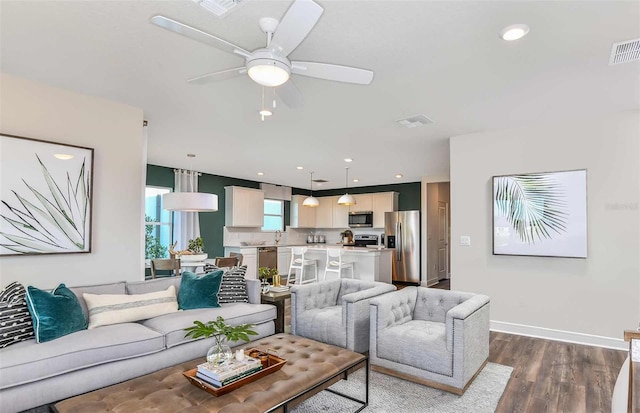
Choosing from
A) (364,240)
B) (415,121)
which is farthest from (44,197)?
(364,240)

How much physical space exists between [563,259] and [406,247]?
454cm

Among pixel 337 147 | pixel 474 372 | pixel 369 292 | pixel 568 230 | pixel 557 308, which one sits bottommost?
pixel 474 372

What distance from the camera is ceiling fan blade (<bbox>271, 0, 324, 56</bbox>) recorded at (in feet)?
5.44

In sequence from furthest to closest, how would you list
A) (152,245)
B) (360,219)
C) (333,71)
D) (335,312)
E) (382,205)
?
(360,219)
(382,205)
(152,245)
(335,312)
(333,71)

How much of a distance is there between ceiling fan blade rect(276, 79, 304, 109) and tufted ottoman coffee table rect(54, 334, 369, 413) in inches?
71.8

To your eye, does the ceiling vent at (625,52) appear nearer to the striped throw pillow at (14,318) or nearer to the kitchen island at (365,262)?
the striped throw pillow at (14,318)

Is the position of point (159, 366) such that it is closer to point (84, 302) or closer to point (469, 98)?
point (84, 302)

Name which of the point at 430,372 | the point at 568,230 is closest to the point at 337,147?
the point at 568,230

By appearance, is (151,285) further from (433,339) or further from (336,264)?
(336,264)

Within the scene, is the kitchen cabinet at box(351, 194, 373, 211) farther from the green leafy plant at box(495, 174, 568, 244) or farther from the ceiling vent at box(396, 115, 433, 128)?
the ceiling vent at box(396, 115, 433, 128)

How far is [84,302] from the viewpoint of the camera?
296cm

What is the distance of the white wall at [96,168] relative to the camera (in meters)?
3.10

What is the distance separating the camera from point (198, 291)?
351cm

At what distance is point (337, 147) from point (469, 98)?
235cm
